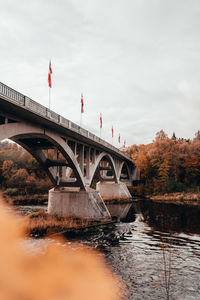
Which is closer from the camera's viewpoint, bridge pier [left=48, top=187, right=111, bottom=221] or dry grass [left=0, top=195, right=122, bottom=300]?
dry grass [left=0, top=195, right=122, bottom=300]

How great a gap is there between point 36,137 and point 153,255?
49.0 feet

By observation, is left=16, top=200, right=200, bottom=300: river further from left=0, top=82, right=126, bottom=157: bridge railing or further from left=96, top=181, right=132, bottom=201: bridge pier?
left=96, top=181, right=132, bottom=201: bridge pier

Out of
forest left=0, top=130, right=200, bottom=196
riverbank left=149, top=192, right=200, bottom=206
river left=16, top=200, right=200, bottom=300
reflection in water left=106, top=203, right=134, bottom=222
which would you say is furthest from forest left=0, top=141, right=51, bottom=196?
river left=16, top=200, right=200, bottom=300

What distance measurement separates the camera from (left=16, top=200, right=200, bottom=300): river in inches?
443

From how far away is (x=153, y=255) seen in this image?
1602 centimetres

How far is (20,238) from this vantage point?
18984mm

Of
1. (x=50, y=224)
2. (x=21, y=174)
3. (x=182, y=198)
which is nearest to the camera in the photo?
(x=50, y=224)

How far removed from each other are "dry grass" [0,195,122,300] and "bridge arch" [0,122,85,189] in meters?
7.87

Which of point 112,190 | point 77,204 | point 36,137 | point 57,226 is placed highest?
point 36,137

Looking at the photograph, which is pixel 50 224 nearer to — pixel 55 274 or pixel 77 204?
pixel 77 204

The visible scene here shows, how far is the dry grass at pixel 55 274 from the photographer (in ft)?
35.3

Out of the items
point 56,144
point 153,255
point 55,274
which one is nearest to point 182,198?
point 56,144

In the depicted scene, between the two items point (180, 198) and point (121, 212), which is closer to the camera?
point (121, 212)

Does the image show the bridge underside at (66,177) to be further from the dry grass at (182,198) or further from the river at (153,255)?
the dry grass at (182,198)
